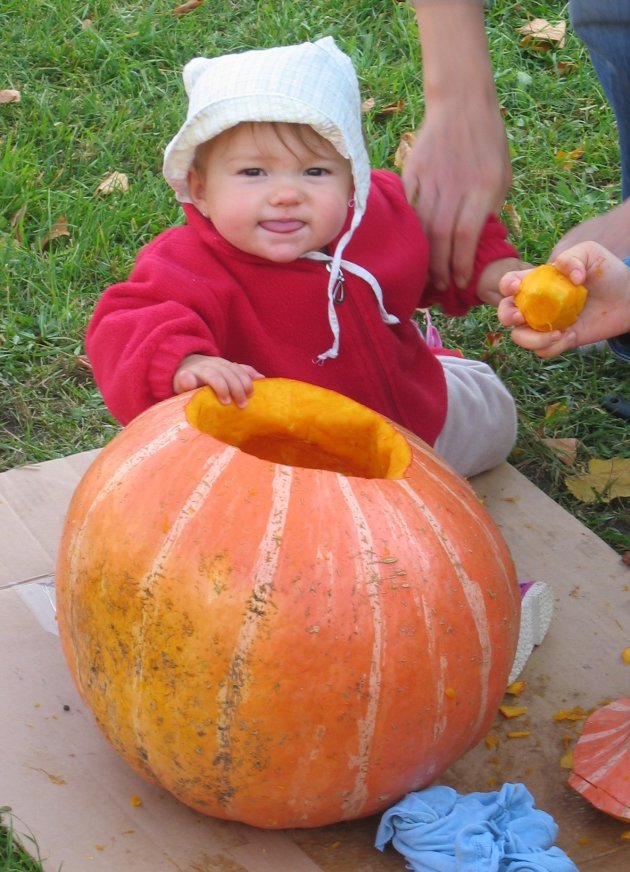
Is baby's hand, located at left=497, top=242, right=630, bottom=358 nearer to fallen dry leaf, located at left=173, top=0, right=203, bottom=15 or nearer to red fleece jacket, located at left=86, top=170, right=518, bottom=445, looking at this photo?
red fleece jacket, located at left=86, top=170, right=518, bottom=445

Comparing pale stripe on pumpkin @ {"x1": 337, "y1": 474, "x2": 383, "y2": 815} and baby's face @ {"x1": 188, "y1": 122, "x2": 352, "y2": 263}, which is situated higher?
baby's face @ {"x1": 188, "y1": 122, "x2": 352, "y2": 263}

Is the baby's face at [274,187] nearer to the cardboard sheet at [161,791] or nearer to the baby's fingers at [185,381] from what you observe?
the baby's fingers at [185,381]

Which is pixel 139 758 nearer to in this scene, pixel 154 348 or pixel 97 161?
pixel 154 348

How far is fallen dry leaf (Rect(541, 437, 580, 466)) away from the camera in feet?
10.3

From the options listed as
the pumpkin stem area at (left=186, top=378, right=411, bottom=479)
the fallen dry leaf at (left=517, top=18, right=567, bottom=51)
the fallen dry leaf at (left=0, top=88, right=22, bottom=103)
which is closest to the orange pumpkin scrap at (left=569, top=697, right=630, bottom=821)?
the pumpkin stem area at (left=186, top=378, right=411, bottom=479)

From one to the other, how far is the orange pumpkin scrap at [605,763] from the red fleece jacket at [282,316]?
0.82m

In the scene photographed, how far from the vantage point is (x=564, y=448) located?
3.15m

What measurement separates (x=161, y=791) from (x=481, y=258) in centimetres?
135

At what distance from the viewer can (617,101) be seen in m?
3.41

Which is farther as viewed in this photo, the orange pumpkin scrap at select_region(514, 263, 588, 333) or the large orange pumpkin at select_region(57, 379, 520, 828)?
the orange pumpkin scrap at select_region(514, 263, 588, 333)

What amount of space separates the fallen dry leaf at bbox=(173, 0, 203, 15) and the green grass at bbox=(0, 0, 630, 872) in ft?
0.14

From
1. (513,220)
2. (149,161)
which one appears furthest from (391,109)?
(149,161)

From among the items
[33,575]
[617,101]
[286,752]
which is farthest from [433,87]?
[286,752]

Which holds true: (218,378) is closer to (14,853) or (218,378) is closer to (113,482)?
(113,482)
